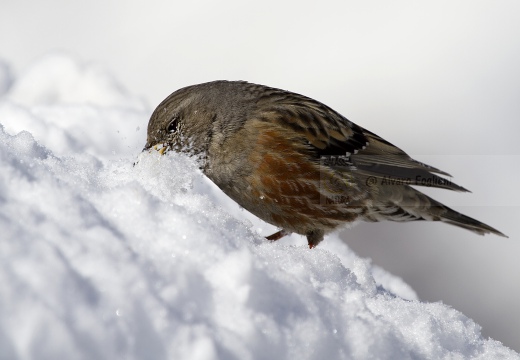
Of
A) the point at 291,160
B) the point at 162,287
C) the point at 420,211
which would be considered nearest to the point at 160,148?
the point at 291,160

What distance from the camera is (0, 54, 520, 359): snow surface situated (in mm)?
2041

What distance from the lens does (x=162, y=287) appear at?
2314 mm

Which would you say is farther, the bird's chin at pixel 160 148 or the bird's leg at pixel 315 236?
the bird's leg at pixel 315 236

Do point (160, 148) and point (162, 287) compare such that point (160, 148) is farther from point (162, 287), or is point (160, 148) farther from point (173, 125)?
point (162, 287)

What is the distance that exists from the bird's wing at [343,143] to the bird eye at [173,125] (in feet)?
1.77

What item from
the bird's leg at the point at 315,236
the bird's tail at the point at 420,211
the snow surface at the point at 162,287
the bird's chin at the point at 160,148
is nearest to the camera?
the snow surface at the point at 162,287

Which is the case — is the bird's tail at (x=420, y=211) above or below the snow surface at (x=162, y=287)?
below

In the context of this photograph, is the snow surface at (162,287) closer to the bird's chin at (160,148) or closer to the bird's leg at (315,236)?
the bird's chin at (160,148)

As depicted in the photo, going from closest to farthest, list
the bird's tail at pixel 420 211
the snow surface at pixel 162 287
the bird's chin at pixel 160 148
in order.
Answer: the snow surface at pixel 162 287, the bird's chin at pixel 160 148, the bird's tail at pixel 420 211

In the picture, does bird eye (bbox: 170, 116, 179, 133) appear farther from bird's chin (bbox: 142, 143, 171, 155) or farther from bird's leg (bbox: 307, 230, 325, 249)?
bird's leg (bbox: 307, 230, 325, 249)

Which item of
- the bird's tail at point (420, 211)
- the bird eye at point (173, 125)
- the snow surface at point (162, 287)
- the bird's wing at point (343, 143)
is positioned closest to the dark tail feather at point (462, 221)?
the bird's tail at point (420, 211)

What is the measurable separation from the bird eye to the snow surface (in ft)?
2.50

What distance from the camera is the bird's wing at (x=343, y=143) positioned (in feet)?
15.4

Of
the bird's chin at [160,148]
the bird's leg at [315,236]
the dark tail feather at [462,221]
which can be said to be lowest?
the bird's leg at [315,236]
